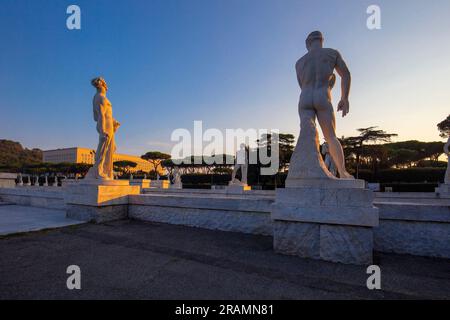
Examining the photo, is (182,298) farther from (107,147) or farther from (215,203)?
→ (107,147)

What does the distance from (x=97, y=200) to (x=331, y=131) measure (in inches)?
225

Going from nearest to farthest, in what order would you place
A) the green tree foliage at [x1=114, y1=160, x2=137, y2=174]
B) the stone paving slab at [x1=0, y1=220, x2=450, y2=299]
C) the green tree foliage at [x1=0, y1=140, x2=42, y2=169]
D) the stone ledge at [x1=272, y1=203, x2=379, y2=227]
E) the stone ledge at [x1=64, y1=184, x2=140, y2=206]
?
1. the stone paving slab at [x1=0, y1=220, x2=450, y2=299]
2. the stone ledge at [x1=272, y1=203, x2=379, y2=227]
3. the stone ledge at [x1=64, y1=184, x2=140, y2=206]
4. the green tree foliage at [x1=114, y1=160, x2=137, y2=174]
5. the green tree foliage at [x1=0, y1=140, x2=42, y2=169]

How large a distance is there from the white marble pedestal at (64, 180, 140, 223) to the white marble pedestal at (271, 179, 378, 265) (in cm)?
460

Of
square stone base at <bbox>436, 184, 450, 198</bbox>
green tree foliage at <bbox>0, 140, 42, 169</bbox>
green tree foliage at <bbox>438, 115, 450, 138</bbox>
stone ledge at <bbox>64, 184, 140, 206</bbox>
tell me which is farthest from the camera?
green tree foliage at <bbox>0, 140, 42, 169</bbox>

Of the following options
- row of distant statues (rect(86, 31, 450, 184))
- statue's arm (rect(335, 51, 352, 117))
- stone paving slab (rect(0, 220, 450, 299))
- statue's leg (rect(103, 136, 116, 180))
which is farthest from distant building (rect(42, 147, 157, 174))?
statue's arm (rect(335, 51, 352, 117))

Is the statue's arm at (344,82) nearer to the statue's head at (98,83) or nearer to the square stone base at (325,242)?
the square stone base at (325,242)

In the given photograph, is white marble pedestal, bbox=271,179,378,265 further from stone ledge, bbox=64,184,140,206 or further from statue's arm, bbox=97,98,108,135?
statue's arm, bbox=97,98,108,135

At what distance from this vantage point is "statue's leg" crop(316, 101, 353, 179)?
13.1ft

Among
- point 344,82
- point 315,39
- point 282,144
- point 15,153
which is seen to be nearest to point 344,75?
point 344,82

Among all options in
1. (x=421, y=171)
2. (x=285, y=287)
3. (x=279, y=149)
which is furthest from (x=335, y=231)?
(x=279, y=149)

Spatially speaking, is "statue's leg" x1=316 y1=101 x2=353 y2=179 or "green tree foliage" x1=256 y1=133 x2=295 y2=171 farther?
"green tree foliage" x1=256 y1=133 x2=295 y2=171

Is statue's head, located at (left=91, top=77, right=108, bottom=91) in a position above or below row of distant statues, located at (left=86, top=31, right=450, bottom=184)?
above

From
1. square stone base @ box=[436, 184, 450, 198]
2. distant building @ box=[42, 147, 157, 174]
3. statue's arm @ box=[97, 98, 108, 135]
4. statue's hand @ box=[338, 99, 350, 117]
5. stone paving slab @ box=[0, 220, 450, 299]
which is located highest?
distant building @ box=[42, 147, 157, 174]
